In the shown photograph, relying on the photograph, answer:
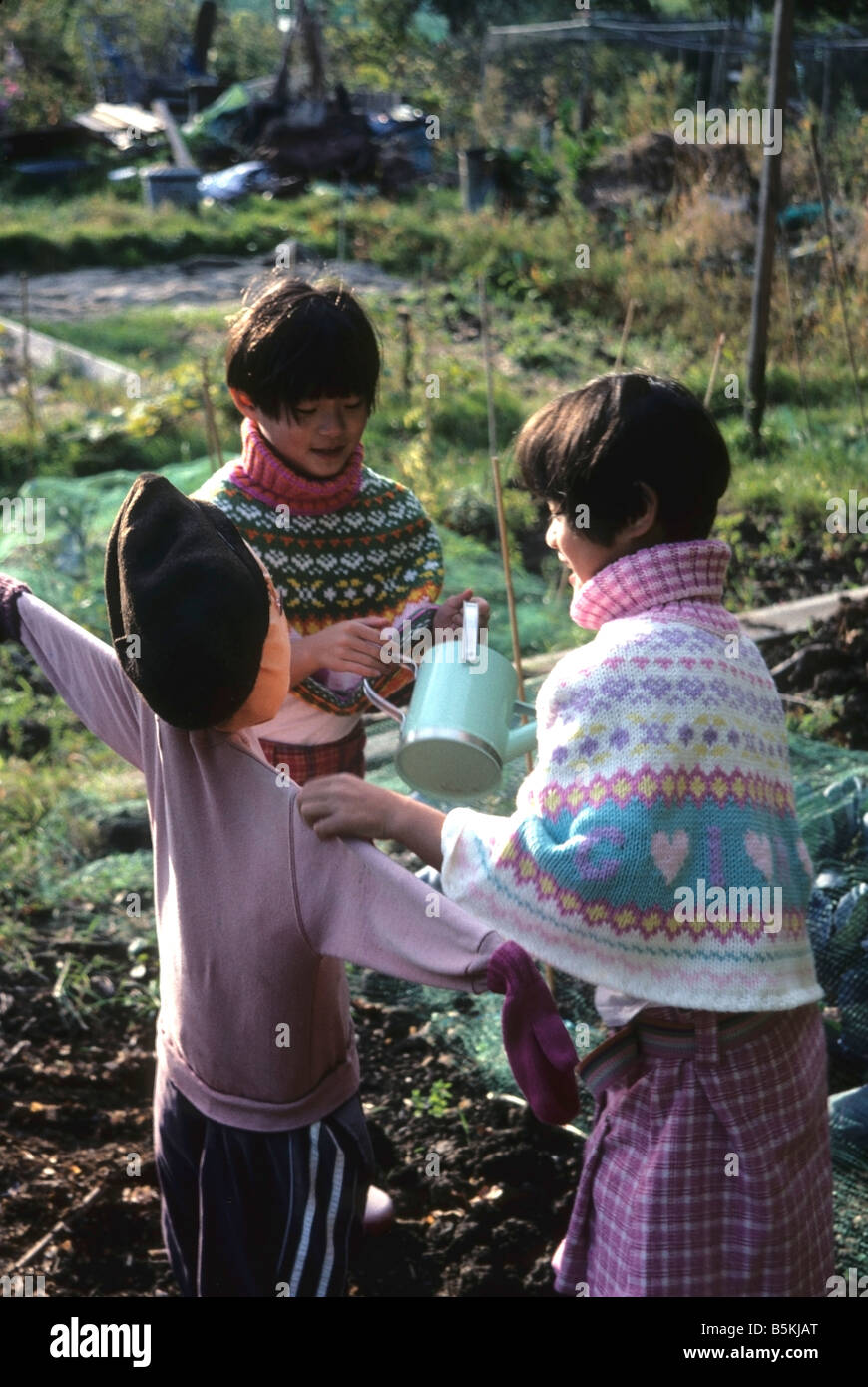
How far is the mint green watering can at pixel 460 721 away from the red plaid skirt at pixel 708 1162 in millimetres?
339

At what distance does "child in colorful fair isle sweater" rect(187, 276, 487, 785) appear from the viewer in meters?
1.84

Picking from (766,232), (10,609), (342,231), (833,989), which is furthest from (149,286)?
(833,989)

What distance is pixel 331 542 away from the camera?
6.73ft

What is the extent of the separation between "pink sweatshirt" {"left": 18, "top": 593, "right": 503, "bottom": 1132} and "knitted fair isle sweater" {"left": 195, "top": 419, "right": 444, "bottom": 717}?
0.40 m

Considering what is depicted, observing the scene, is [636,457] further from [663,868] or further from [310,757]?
[310,757]

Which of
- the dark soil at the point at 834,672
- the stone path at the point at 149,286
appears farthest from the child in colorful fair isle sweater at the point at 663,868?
the stone path at the point at 149,286

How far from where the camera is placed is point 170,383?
6.04 meters

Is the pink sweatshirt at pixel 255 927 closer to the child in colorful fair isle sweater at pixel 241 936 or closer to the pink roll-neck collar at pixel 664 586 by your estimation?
the child in colorful fair isle sweater at pixel 241 936

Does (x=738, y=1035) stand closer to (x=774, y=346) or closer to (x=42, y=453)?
(x=42, y=453)

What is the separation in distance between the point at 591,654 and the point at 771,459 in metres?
4.25

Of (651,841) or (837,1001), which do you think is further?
(837,1001)

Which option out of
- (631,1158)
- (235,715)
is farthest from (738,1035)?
(235,715)

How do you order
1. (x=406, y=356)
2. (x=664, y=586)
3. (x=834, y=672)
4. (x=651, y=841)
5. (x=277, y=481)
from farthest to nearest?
(x=406, y=356)
(x=834, y=672)
(x=277, y=481)
(x=664, y=586)
(x=651, y=841)

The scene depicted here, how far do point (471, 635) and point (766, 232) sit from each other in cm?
419
